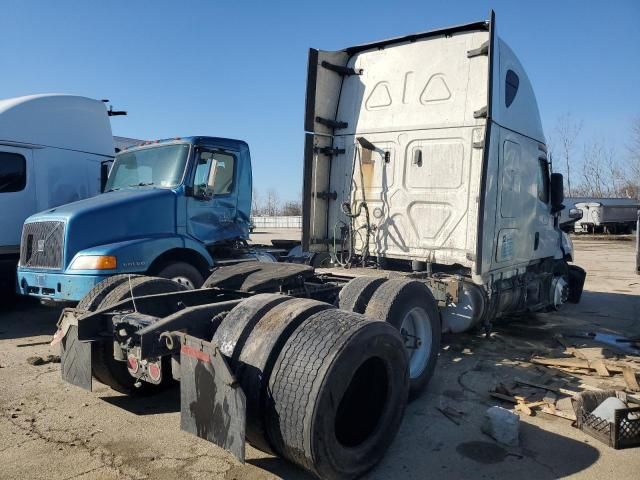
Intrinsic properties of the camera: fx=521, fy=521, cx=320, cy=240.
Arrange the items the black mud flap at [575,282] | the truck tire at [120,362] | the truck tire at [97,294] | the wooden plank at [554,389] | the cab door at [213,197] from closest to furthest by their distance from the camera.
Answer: the truck tire at [120,362] < the truck tire at [97,294] < the wooden plank at [554,389] < the cab door at [213,197] < the black mud flap at [575,282]

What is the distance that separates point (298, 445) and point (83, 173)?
871 centimetres

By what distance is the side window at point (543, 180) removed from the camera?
311 inches

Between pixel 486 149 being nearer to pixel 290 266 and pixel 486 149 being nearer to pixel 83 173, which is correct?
pixel 290 266

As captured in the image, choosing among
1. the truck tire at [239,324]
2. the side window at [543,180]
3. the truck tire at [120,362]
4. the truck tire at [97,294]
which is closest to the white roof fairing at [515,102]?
the side window at [543,180]

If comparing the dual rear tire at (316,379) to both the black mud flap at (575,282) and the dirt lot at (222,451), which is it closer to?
the dirt lot at (222,451)

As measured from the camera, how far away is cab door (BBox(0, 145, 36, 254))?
8820 mm

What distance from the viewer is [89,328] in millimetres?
3695

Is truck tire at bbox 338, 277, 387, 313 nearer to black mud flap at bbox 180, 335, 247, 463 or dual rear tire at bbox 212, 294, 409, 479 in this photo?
dual rear tire at bbox 212, 294, 409, 479

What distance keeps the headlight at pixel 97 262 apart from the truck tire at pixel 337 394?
4123 millimetres

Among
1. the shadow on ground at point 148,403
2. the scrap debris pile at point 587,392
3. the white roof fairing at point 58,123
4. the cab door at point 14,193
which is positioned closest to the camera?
the scrap debris pile at point 587,392

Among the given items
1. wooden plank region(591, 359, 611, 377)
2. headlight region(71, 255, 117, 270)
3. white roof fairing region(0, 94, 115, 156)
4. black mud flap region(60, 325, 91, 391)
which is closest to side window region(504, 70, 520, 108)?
wooden plank region(591, 359, 611, 377)

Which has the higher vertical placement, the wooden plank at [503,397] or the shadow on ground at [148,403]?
the wooden plank at [503,397]

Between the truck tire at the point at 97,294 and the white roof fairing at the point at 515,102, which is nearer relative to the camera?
the truck tire at the point at 97,294

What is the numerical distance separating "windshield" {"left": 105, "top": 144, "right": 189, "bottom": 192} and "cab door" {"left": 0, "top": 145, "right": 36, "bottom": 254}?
6.20ft
